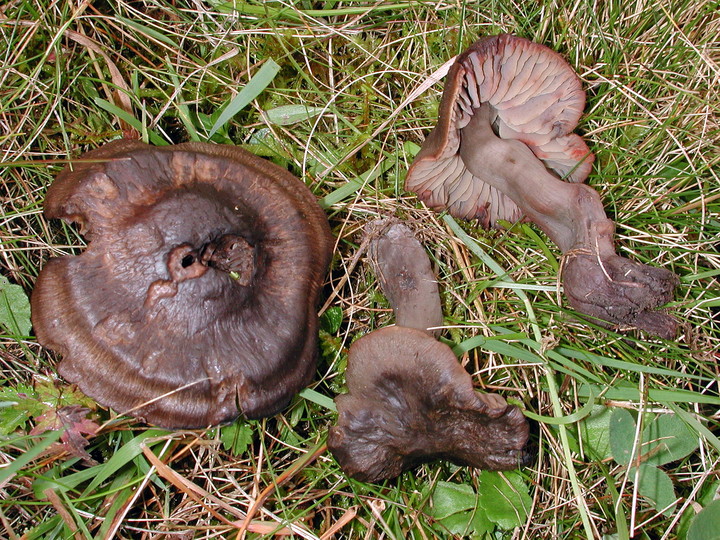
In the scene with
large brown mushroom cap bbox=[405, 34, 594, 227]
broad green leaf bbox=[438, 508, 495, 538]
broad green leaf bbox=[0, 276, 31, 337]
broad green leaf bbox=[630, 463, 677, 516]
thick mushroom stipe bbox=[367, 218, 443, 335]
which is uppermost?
large brown mushroom cap bbox=[405, 34, 594, 227]

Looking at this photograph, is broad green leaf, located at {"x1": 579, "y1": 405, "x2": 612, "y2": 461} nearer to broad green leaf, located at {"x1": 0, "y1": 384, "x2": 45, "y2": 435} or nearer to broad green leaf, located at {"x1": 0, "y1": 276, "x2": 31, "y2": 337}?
broad green leaf, located at {"x1": 0, "y1": 384, "x2": 45, "y2": 435}

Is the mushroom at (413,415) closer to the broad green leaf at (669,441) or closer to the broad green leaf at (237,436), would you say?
the broad green leaf at (237,436)

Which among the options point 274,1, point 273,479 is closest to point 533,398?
point 273,479

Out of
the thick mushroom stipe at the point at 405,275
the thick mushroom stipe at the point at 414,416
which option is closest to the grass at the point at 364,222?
the thick mushroom stipe at the point at 405,275

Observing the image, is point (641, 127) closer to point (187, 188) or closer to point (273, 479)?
point (187, 188)

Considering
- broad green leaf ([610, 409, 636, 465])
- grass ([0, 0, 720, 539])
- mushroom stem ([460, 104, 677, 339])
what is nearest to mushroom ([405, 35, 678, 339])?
mushroom stem ([460, 104, 677, 339])

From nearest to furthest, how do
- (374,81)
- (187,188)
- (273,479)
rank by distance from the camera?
(187,188)
(273,479)
(374,81)
